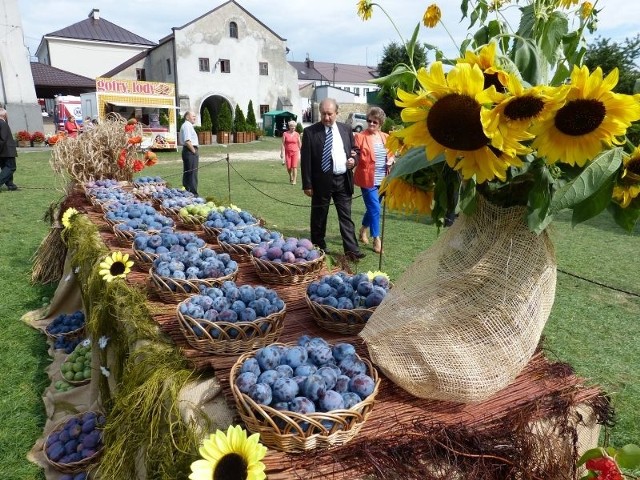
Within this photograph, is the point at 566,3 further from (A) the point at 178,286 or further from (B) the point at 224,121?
(B) the point at 224,121

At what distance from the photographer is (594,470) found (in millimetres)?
899

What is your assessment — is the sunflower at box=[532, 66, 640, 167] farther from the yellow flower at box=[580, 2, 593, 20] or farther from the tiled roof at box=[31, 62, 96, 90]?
the tiled roof at box=[31, 62, 96, 90]

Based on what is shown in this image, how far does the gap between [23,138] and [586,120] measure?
2174 cm

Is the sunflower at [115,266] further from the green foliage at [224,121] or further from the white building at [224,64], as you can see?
the white building at [224,64]

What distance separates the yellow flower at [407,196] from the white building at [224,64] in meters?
29.0

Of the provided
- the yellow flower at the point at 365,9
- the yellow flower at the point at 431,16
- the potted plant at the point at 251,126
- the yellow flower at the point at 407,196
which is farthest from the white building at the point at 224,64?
the yellow flower at the point at 407,196

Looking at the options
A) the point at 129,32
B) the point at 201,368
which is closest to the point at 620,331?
the point at 201,368

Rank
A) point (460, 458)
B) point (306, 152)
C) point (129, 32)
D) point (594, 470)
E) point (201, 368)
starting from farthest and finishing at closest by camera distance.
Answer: point (129, 32) < point (306, 152) < point (201, 368) < point (460, 458) < point (594, 470)

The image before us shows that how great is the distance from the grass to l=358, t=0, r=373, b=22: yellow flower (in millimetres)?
966

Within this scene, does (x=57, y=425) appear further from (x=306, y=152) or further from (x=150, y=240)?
(x=306, y=152)

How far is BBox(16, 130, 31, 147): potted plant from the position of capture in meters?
17.9

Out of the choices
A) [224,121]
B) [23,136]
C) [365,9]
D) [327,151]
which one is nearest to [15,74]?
[23,136]

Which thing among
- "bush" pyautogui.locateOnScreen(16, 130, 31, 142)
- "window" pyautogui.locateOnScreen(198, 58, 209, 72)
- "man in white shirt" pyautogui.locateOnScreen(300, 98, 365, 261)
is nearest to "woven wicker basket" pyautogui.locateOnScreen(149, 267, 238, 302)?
"man in white shirt" pyautogui.locateOnScreen(300, 98, 365, 261)

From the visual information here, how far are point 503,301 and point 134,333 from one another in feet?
4.66
